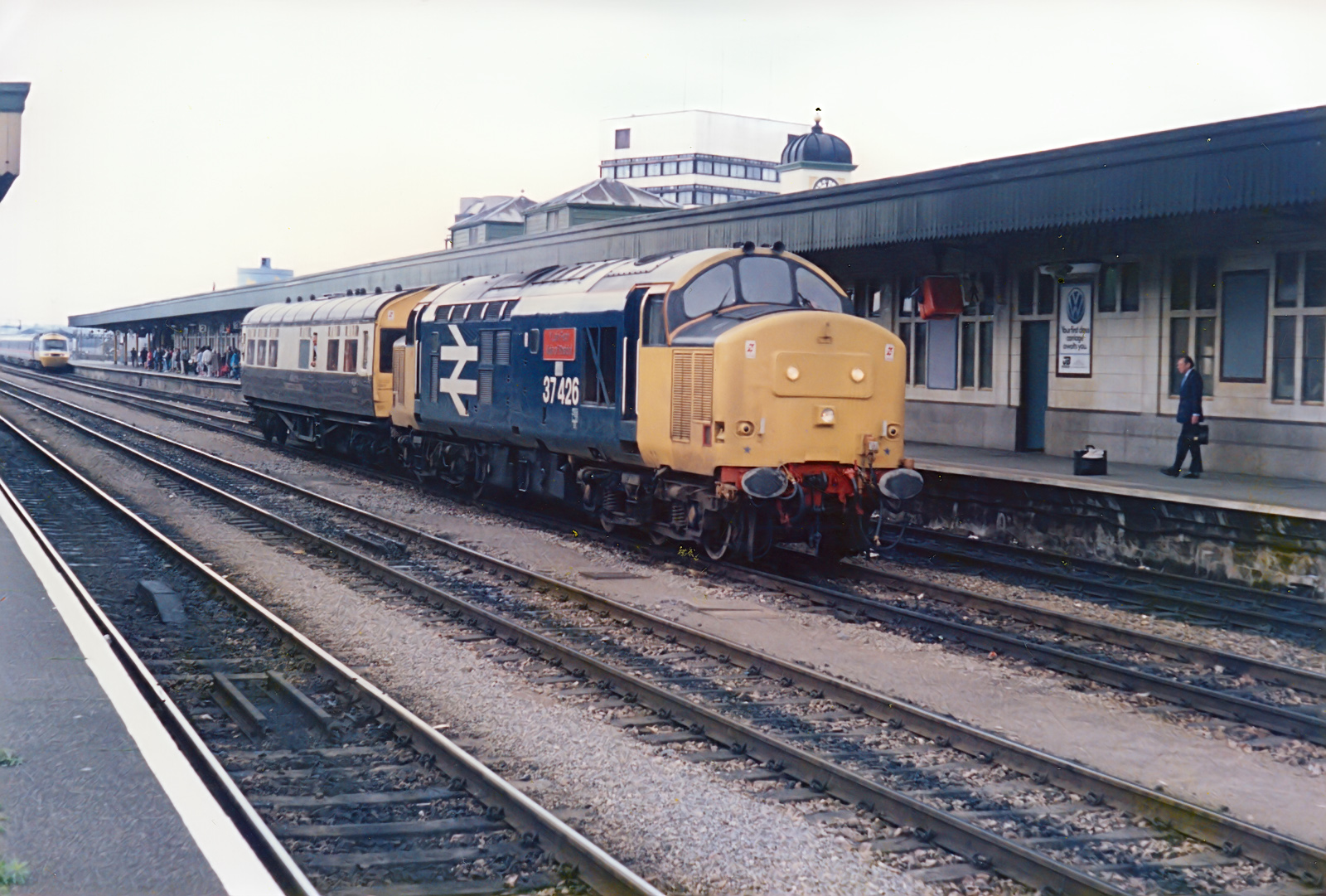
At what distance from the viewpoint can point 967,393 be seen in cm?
2045

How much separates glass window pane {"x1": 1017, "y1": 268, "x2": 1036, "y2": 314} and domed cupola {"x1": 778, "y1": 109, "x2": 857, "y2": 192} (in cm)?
3659

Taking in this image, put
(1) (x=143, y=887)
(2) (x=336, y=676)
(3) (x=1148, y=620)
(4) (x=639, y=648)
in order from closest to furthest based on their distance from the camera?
(1) (x=143, y=887)
(2) (x=336, y=676)
(4) (x=639, y=648)
(3) (x=1148, y=620)

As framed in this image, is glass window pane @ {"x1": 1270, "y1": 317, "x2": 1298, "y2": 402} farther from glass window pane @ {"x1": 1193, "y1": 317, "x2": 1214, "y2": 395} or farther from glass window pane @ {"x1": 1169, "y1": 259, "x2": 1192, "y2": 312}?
glass window pane @ {"x1": 1169, "y1": 259, "x2": 1192, "y2": 312}

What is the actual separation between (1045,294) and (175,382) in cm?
4532

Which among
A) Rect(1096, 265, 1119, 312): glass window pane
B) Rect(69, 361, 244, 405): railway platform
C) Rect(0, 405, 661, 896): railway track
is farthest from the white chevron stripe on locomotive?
Rect(69, 361, 244, 405): railway platform

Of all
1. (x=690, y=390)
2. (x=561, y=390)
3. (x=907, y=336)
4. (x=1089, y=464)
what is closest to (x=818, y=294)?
(x=690, y=390)

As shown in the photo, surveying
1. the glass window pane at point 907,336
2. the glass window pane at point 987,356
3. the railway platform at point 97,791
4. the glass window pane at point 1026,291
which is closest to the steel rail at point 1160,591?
the glass window pane at point 1026,291

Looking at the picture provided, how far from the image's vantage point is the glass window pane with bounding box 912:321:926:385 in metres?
21.4

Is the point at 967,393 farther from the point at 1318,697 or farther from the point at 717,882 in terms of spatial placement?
the point at 717,882

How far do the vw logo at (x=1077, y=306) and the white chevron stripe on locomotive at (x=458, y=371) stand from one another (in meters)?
8.58

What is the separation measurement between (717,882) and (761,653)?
373 cm

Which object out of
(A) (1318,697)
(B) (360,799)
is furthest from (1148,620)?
(B) (360,799)

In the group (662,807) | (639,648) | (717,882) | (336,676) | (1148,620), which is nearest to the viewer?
(717,882)

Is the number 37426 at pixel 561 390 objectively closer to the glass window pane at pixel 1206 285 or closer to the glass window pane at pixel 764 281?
the glass window pane at pixel 764 281
